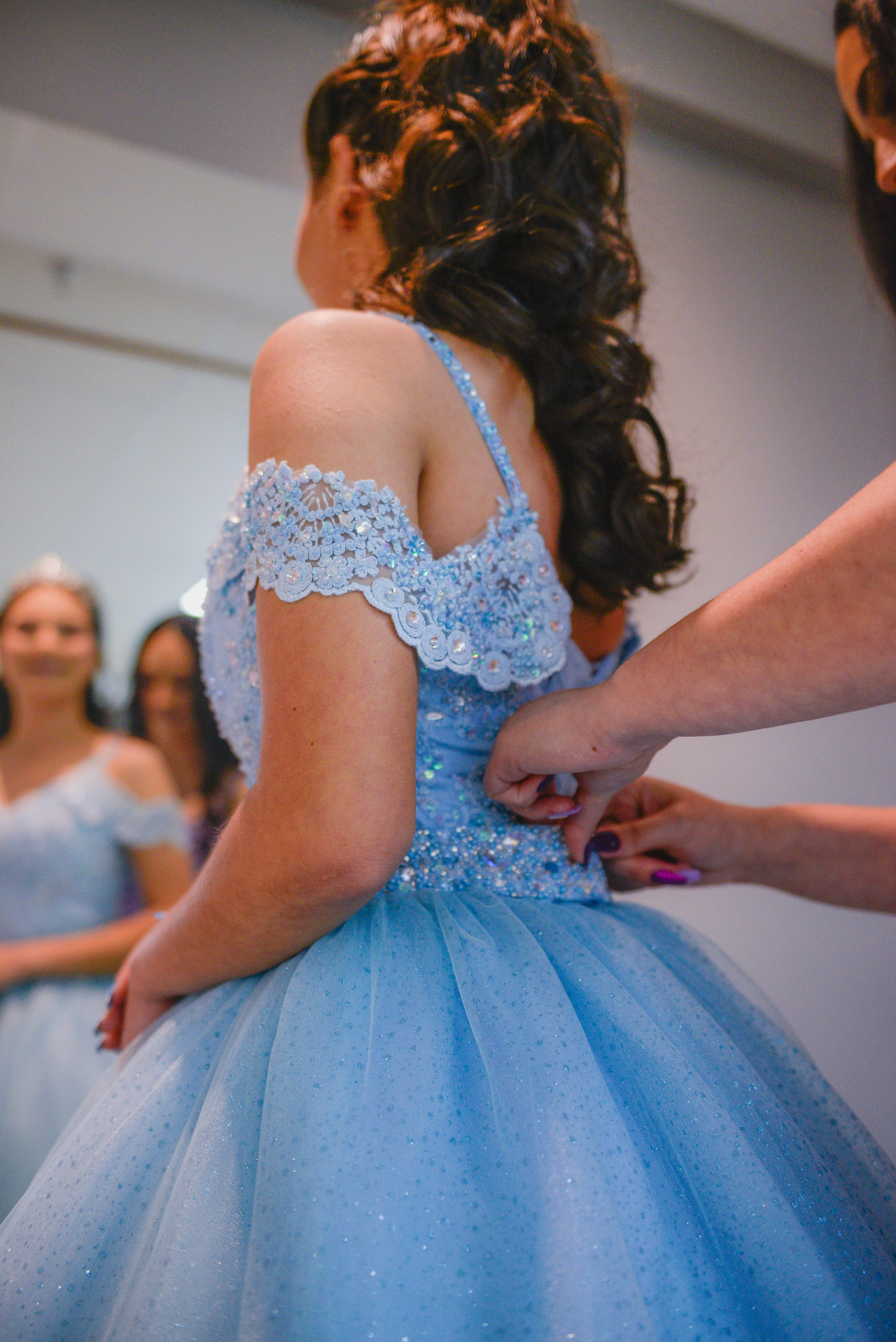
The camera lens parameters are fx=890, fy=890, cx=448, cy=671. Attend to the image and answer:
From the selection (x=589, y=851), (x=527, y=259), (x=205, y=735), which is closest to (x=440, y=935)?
(x=589, y=851)

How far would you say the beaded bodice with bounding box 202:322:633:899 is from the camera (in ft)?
2.02

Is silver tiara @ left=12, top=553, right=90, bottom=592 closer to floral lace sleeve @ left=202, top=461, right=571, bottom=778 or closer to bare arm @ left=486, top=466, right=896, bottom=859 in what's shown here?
floral lace sleeve @ left=202, top=461, right=571, bottom=778

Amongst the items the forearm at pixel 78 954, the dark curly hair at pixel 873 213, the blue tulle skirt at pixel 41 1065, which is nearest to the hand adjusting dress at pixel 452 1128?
the dark curly hair at pixel 873 213

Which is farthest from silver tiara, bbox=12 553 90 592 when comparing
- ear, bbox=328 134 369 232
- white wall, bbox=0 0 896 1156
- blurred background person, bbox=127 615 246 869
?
ear, bbox=328 134 369 232

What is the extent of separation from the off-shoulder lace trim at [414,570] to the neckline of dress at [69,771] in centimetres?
154

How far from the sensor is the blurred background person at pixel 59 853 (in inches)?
63.4

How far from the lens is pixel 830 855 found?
3.05 ft

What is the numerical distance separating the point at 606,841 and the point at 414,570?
1.17 ft

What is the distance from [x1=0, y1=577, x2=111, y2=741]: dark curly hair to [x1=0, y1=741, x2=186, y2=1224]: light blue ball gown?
0.10m

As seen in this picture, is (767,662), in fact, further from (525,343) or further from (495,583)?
(525,343)

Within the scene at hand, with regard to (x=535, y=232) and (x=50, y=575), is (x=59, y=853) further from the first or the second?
(x=535, y=232)

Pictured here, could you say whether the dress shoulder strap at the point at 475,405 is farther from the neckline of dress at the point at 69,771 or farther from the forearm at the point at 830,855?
the neckline of dress at the point at 69,771

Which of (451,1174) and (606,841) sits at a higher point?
(606,841)

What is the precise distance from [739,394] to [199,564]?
1736 mm
